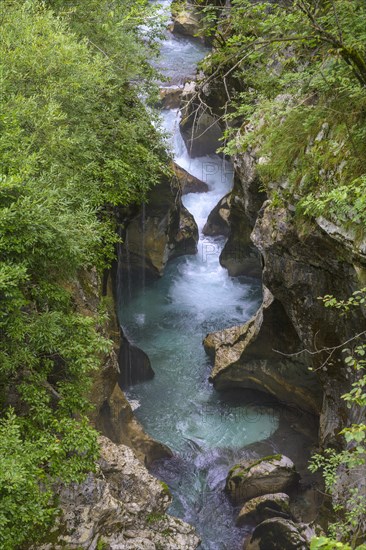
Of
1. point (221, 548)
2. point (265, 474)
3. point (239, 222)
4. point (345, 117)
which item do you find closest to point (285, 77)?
point (345, 117)

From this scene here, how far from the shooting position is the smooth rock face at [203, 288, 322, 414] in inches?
553

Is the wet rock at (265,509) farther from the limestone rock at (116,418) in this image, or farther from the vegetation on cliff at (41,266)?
the vegetation on cliff at (41,266)

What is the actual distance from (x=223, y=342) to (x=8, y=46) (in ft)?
34.5

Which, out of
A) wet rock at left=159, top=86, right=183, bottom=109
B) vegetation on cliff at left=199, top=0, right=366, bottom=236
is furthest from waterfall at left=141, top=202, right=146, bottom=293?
vegetation on cliff at left=199, top=0, right=366, bottom=236

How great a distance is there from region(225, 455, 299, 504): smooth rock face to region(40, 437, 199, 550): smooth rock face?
378 cm

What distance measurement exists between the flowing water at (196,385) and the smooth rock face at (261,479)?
18.8 inches

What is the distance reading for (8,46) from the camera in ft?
30.7

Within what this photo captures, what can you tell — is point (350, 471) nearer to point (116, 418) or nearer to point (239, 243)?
point (116, 418)

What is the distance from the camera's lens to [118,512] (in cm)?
786

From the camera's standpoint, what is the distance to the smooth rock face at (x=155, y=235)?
759 inches

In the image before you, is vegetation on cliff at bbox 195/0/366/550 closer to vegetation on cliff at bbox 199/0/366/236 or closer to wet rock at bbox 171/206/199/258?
vegetation on cliff at bbox 199/0/366/236

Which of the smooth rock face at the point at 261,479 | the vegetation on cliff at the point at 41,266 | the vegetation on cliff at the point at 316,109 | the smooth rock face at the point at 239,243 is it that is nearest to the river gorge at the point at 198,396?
the smooth rock face at the point at 261,479

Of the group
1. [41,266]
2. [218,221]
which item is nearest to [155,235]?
[218,221]

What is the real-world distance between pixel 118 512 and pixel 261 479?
5.67 meters
